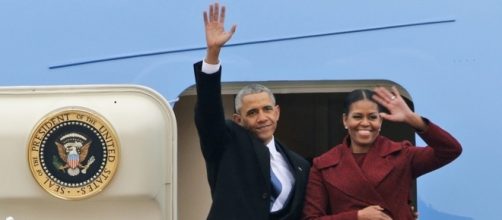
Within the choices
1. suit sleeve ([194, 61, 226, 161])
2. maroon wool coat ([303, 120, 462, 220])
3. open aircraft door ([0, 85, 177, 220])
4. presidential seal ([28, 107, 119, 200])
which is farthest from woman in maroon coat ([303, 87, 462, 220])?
presidential seal ([28, 107, 119, 200])

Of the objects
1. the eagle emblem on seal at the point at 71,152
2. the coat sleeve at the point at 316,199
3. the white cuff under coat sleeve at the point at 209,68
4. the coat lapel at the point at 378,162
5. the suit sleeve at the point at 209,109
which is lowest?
the coat sleeve at the point at 316,199

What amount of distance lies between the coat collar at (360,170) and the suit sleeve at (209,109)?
28 centimetres

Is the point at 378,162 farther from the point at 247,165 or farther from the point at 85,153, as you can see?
the point at 85,153

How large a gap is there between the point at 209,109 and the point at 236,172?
0.67 ft

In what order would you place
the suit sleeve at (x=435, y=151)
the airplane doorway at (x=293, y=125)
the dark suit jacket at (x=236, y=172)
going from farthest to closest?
1. the airplane doorway at (x=293, y=125)
2. the dark suit jacket at (x=236, y=172)
3. the suit sleeve at (x=435, y=151)

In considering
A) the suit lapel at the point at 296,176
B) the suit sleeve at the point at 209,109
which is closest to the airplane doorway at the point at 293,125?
the suit lapel at the point at 296,176

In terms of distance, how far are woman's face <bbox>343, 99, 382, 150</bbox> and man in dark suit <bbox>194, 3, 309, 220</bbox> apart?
22cm

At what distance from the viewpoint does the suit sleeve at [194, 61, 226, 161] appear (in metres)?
2.07

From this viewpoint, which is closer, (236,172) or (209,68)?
(209,68)

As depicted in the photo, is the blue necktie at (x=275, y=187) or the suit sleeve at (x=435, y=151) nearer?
the suit sleeve at (x=435, y=151)

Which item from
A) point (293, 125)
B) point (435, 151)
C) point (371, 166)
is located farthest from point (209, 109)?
point (293, 125)

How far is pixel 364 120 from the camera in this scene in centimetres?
210

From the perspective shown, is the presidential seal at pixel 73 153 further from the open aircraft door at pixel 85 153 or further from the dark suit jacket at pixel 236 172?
the dark suit jacket at pixel 236 172

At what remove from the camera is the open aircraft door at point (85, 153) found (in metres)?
2.14
